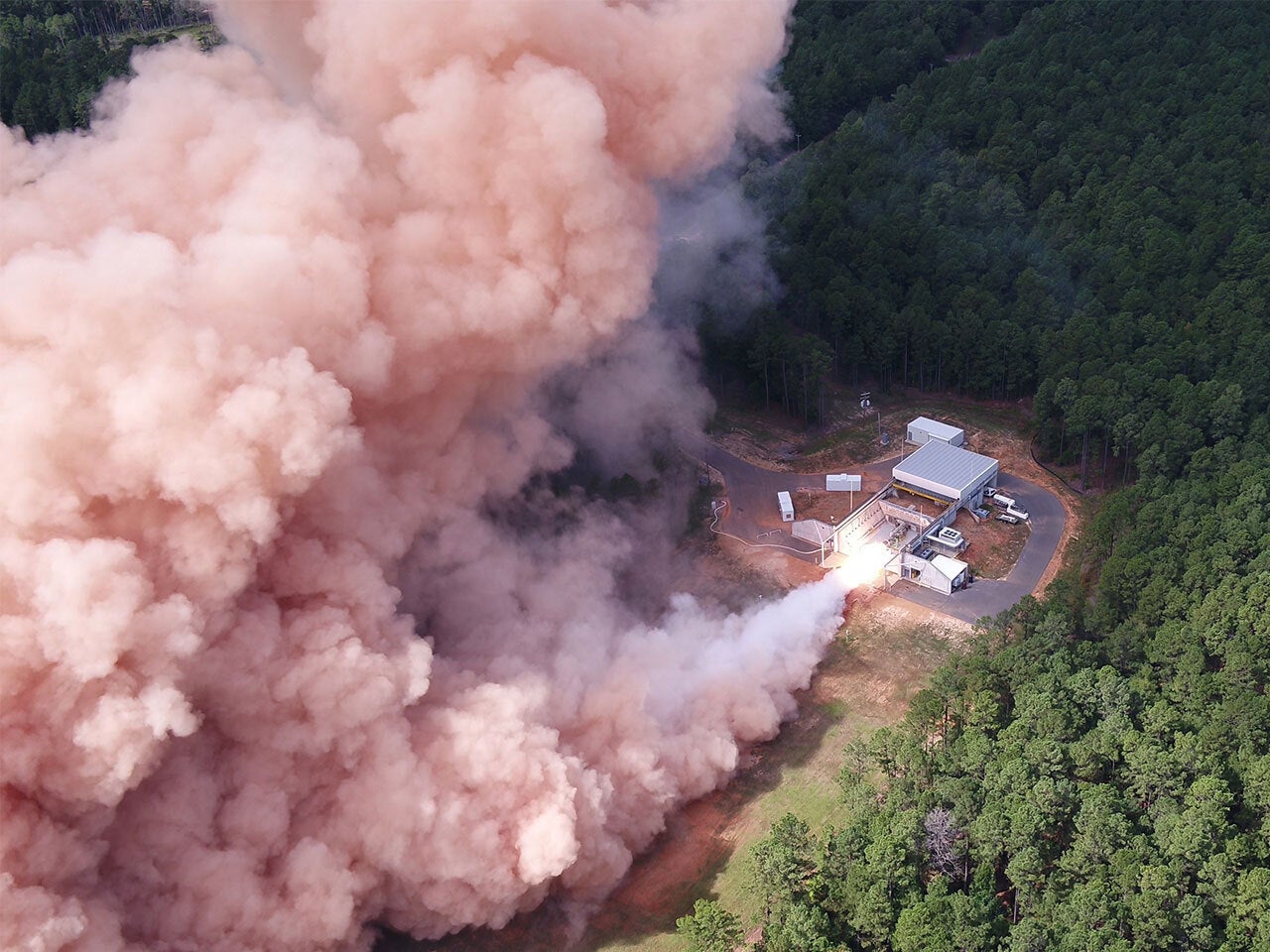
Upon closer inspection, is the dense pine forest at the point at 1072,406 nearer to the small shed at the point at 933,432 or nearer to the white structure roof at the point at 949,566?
the white structure roof at the point at 949,566

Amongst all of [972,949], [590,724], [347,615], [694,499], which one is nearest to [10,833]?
[347,615]

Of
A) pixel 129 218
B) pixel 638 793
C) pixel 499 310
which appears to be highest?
pixel 129 218

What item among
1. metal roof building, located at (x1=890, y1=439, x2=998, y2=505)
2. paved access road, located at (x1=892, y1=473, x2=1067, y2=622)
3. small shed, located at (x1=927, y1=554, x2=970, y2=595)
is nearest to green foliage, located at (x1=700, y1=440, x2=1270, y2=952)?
paved access road, located at (x1=892, y1=473, x2=1067, y2=622)

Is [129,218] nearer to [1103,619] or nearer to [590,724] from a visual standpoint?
[590,724]

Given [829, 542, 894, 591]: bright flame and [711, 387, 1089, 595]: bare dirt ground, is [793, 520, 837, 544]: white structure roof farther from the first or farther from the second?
[711, 387, 1089, 595]: bare dirt ground

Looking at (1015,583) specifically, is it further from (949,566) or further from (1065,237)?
(1065,237)

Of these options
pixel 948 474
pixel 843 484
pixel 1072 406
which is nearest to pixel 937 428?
pixel 948 474
